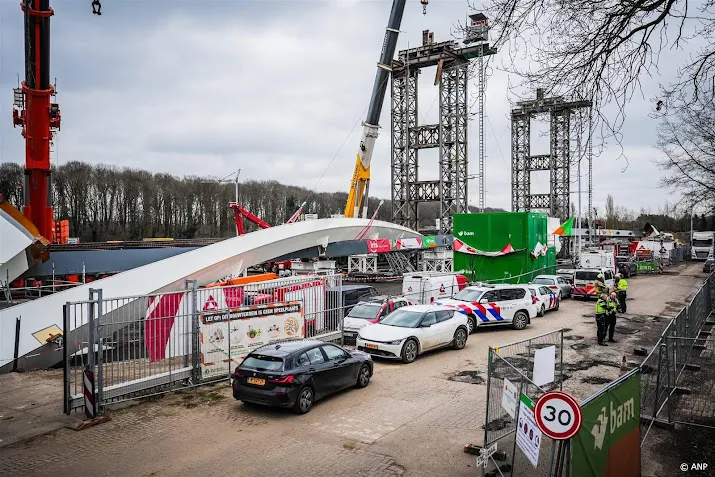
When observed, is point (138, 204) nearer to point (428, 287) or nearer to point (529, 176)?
point (529, 176)

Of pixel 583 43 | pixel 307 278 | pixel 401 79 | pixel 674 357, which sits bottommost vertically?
pixel 674 357

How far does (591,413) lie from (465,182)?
44745mm

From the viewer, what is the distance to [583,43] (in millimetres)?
7824

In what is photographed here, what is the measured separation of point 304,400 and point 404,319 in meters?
5.59

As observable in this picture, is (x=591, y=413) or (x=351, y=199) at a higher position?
(x=351, y=199)

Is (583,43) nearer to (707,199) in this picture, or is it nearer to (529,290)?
(529,290)

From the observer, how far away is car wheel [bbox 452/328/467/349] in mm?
16391

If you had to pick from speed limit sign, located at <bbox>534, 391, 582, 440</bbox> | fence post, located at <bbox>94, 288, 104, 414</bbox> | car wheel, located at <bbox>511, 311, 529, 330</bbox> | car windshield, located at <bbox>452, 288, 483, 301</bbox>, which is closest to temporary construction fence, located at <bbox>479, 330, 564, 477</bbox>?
speed limit sign, located at <bbox>534, 391, 582, 440</bbox>

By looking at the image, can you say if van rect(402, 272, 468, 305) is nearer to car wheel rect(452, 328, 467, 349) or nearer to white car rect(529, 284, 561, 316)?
white car rect(529, 284, 561, 316)

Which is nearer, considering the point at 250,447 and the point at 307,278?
the point at 250,447

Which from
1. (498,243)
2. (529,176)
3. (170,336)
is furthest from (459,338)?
(529,176)

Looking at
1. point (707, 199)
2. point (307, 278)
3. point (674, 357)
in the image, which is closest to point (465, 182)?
point (707, 199)

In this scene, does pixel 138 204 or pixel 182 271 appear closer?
pixel 182 271

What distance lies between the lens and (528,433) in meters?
6.20
